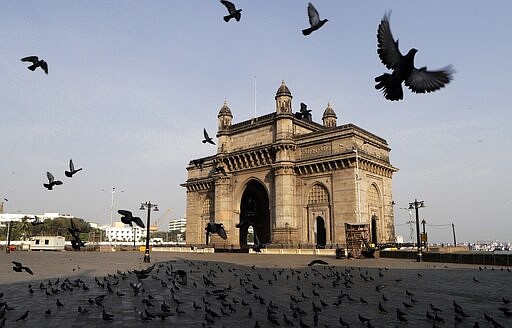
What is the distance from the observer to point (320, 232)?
143ft

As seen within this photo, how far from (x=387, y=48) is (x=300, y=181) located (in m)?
38.5

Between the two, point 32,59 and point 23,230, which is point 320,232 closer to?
point 32,59

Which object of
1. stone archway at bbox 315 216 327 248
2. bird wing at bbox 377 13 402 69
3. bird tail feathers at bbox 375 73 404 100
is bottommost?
stone archway at bbox 315 216 327 248

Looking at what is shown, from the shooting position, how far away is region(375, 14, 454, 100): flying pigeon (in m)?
5.89

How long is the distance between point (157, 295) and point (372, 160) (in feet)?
112

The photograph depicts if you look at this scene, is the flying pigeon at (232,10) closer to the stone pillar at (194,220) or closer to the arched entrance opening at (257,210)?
the arched entrance opening at (257,210)

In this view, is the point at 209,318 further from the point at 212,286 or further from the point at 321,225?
the point at 321,225

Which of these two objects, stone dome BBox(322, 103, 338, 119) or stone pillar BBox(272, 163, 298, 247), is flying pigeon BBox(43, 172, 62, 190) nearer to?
stone pillar BBox(272, 163, 298, 247)

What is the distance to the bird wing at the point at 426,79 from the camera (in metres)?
5.84

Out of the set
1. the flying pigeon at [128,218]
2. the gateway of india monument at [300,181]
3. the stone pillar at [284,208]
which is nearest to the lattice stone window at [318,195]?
the gateway of india monument at [300,181]

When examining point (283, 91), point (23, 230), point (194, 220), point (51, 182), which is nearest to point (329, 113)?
point (283, 91)

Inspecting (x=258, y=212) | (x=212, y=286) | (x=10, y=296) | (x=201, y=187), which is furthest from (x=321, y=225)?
(x=10, y=296)

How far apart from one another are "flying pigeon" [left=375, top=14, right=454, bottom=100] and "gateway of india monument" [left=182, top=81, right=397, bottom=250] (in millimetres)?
27497

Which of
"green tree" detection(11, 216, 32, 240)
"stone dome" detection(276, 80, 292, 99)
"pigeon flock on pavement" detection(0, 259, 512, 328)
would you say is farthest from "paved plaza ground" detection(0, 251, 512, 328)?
"green tree" detection(11, 216, 32, 240)
